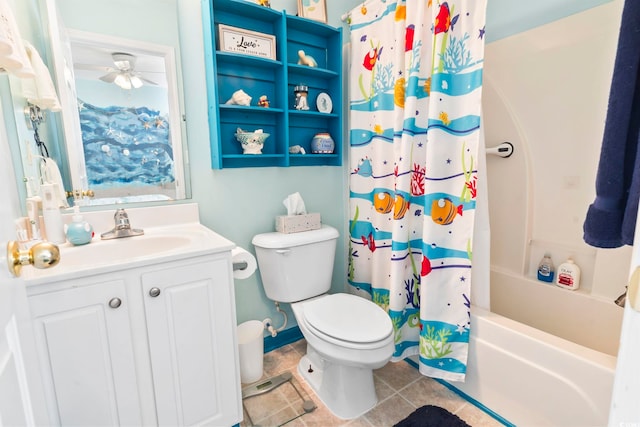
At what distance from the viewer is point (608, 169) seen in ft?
1.79

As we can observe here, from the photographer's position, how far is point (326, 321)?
1378mm

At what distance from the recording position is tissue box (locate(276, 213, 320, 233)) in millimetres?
1690

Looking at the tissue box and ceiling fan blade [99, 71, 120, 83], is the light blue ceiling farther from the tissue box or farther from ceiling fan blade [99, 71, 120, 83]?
ceiling fan blade [99, 71, 120, 83]

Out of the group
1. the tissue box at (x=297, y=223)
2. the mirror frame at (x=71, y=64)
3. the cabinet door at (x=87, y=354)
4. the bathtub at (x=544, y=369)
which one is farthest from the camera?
the tissue box at (x=297, y=223)

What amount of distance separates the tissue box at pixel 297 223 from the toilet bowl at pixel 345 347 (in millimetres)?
402

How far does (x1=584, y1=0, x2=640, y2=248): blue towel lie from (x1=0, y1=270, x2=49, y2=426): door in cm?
98

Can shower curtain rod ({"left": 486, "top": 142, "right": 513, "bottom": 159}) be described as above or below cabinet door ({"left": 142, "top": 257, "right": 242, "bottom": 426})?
above

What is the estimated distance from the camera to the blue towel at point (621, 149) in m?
0.51

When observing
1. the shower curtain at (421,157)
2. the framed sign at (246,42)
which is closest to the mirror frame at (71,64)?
the framed sign at (246,42)

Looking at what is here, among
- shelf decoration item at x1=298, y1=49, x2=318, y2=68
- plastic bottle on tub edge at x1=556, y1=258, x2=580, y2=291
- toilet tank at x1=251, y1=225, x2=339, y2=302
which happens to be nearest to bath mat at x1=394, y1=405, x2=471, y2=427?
toilet tank at x1=251, y1=225, x2=339, y2=302

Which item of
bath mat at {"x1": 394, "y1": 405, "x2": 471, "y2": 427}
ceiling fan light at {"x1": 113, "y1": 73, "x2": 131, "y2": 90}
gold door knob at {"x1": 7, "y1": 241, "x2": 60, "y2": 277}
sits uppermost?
ceiling fan light at {"x1": 113, "y1": 73, "x2": 131, "y2": 90}

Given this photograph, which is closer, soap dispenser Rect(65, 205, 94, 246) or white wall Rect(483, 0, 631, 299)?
soap dispenser Rect(65, 205, 94, 246)

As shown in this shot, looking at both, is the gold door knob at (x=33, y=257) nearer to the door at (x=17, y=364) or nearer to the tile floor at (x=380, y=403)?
the door at (x=17, y=364)

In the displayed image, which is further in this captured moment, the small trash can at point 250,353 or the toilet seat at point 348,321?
the small trash can at point 250,353
